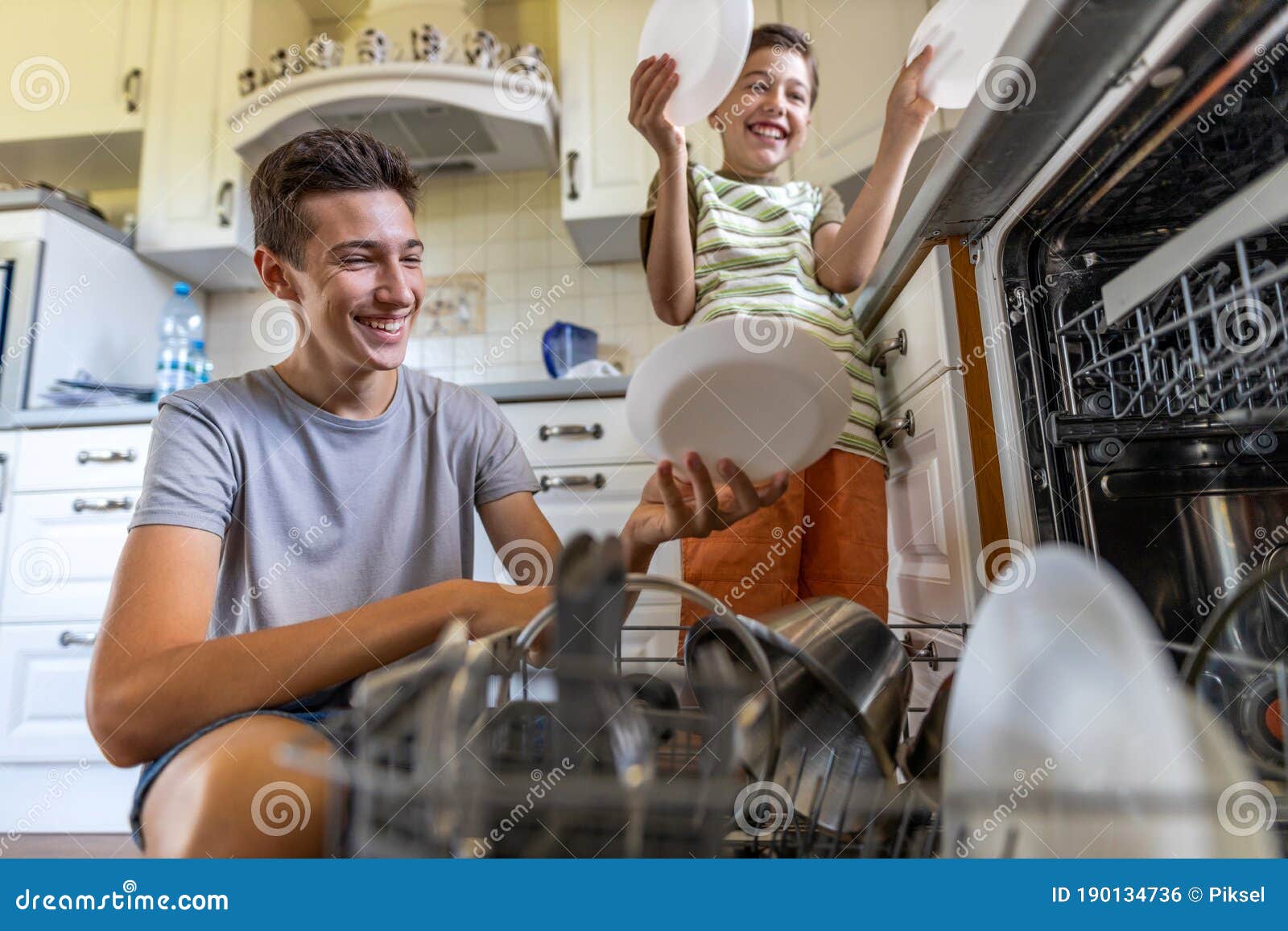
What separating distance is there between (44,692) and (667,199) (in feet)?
4.72

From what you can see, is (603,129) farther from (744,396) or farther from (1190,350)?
(1190,350)

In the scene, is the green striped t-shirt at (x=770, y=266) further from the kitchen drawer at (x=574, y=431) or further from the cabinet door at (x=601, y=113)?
the cabinet door at (x=601, y=113)

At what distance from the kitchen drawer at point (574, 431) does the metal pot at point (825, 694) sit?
1.03 meters

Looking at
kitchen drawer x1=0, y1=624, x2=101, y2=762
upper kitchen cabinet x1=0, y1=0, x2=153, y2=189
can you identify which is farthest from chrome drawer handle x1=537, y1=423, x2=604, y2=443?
upper kitchen cabinet x1=0, y1=0, x2=153, y2=189

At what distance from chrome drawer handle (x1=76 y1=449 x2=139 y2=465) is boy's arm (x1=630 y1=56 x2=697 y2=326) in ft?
3.61

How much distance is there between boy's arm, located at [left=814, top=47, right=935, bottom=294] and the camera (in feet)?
2.88

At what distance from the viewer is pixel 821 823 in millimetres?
439

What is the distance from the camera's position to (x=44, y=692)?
5.02ft

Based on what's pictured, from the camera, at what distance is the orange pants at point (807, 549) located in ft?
3.11

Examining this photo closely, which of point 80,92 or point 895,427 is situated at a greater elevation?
point 80,92

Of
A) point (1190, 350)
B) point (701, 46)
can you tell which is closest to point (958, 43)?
point (701, 46)

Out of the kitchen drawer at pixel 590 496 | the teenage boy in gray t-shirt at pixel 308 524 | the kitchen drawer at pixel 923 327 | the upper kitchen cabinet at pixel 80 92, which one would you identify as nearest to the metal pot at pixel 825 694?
the teenage boy in gray t-shirt at pixel 308 524

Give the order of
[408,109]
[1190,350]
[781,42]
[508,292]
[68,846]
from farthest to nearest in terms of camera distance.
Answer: [508,292]
[408,109]
[68,846]
[781,42]
[1190,350]

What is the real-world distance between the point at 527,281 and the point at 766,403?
Result: 4.98 feet
